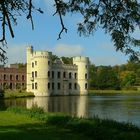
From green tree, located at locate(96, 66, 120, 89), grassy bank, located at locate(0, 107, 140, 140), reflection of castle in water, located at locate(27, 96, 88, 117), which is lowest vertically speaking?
grassy bank, located at locate(0, 107, 140, 140)

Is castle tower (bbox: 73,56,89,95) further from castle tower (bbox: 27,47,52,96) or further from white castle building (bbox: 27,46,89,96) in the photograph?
castle tower (bbox: 27,47,52,96)

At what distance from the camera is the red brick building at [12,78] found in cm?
8488

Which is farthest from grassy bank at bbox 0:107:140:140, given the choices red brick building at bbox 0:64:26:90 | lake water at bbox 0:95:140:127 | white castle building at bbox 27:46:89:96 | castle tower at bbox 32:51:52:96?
red brick building at bbox 0:64:26:90

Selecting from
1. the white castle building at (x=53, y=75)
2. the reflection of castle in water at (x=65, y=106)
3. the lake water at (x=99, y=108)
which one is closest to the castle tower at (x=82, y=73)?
the white castle building at (x=53, y=75)

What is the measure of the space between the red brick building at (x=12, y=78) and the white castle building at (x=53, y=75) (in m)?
6.51

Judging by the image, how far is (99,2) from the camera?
8.52 metres

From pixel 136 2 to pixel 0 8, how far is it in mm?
2849

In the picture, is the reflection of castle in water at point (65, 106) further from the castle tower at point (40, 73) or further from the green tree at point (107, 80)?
the green tree at point (107, 80)

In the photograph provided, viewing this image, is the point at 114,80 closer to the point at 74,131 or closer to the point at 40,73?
the point at 40,73

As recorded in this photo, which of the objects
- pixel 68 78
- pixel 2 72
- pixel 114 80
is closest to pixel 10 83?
Result: pixel 2 72

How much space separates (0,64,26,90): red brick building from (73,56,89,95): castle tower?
1272 centimetres

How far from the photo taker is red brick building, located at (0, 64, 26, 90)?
84.9 meters

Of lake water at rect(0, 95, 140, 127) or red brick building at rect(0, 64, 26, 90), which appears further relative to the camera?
red brick building at rect(0, 64, 26, 90)

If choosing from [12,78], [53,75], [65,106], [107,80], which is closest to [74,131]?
[65,106]
